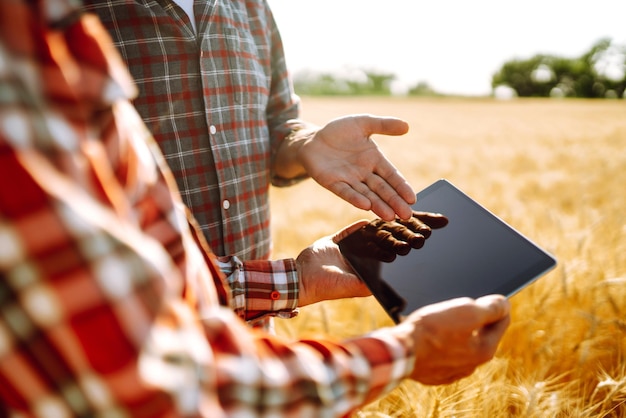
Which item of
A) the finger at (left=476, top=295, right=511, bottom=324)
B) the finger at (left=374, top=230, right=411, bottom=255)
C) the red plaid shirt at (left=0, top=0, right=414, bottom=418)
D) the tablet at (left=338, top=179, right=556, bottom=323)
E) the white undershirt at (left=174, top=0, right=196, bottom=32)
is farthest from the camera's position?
the white undershirt at (left=174, top=0, right=196, bottom=32)

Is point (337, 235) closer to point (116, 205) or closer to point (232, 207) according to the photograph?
point (232, 207)

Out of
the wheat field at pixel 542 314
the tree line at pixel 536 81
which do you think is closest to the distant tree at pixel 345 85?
the tree line at pixel 536 81

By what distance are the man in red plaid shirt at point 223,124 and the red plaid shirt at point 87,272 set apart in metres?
0.54

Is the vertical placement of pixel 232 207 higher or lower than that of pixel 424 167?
higher

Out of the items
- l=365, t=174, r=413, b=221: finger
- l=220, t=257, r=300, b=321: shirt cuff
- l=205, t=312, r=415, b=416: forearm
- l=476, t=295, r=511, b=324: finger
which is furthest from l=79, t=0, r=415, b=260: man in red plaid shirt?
l=205, t=312, r=415, b=416: forearm

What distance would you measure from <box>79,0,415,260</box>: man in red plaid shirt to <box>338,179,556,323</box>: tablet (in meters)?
0.09

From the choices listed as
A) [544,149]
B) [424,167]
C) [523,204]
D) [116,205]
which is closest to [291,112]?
[116,205]

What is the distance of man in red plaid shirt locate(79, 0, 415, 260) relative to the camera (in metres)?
0.91

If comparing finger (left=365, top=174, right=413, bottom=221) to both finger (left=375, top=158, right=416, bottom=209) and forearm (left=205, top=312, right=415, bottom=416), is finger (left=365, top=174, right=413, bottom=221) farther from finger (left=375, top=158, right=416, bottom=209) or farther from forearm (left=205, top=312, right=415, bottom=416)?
forearm (left=205, top=312, right=415, bottom=416)

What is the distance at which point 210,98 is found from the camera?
969 mm

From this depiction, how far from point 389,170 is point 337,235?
16 centimetres

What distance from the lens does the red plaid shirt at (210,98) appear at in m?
0.91

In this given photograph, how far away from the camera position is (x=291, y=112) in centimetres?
127

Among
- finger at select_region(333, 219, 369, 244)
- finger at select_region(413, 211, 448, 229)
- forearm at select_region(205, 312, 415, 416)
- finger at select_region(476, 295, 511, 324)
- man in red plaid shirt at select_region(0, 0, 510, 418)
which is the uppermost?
man in red plaid shirt at select_region(0, 0, 510, 418)
